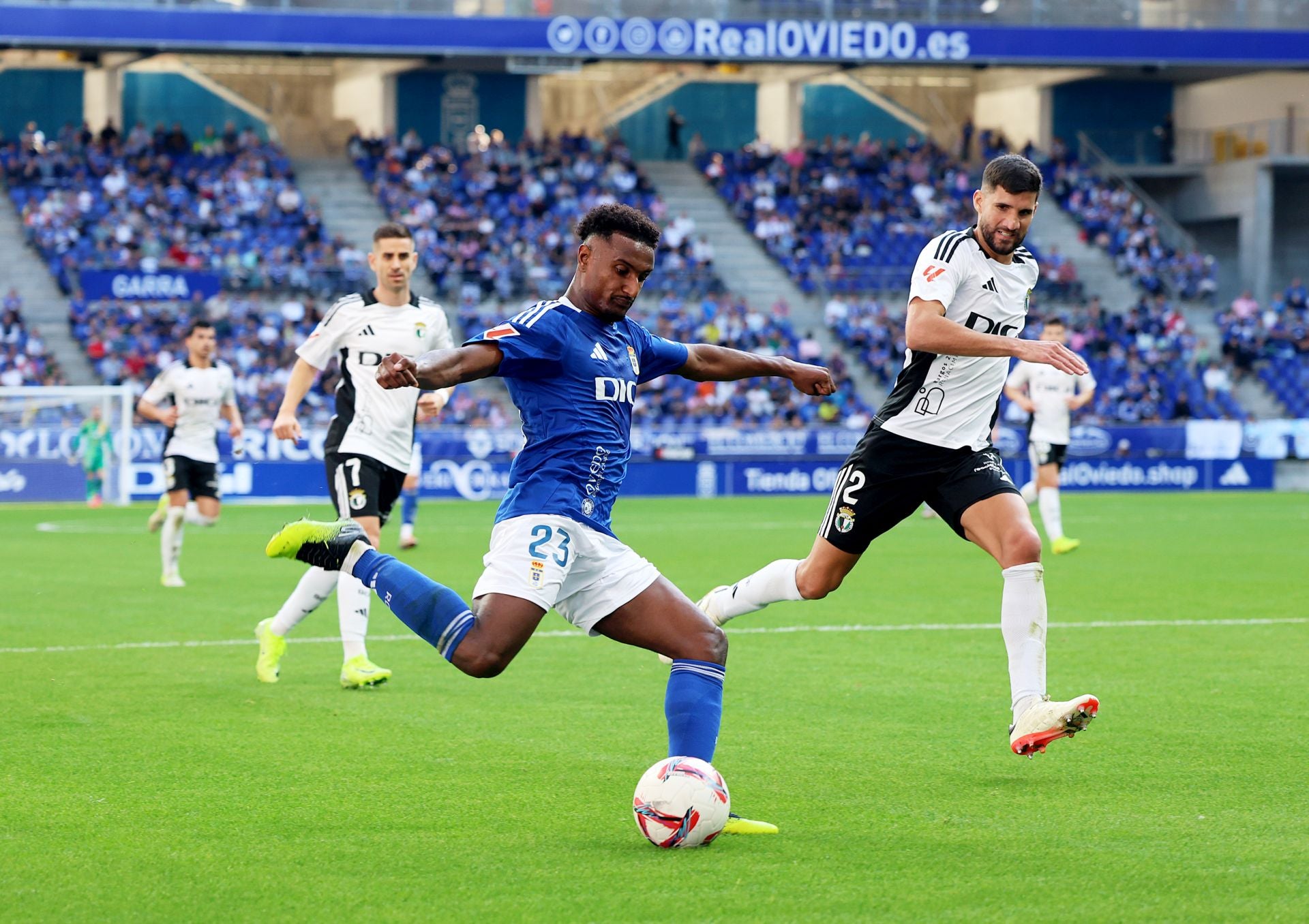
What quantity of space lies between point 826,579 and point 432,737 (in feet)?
6.25

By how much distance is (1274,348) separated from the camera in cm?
3775

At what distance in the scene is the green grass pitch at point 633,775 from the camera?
4.58m

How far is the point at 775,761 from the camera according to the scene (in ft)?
21.8

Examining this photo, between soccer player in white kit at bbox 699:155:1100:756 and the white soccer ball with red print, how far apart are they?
163cm

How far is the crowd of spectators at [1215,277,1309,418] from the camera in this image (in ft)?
121

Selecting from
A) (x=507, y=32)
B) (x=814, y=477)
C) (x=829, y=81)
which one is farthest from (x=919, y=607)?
(x=829, y=81)

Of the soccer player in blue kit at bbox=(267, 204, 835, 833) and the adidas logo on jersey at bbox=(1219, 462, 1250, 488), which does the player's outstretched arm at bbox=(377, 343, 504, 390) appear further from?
the adidas logo on jersey at bbox=(1219, 462, 1250, 488)

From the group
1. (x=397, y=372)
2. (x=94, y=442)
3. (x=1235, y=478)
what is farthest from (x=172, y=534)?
(x=1235, y=478)

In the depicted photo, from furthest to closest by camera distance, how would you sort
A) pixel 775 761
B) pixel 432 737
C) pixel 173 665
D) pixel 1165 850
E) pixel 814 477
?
pixel 814 477
pixel 173 665
pixel 432 737
pixel 775 761
pixel 1165 850

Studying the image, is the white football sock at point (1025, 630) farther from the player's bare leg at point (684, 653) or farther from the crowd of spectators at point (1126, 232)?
the crowd of spectators at point (1126, 232)

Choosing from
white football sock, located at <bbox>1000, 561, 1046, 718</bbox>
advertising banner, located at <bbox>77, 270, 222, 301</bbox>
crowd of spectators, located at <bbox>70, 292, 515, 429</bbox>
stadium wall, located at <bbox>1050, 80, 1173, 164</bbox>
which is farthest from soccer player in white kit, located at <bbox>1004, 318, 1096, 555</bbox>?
stadium wall, located at <bbox>1050, 80, 1173, 164</bbox>

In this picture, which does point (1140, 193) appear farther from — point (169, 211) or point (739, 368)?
point (739, 368)

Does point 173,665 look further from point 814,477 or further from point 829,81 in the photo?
point 829,81

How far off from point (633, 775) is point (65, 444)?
23.1 meters
